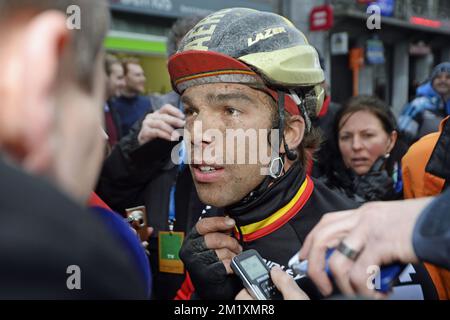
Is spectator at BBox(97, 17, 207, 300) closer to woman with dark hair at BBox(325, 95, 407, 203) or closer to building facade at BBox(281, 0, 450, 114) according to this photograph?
woman with dark hair at BBox(325, 95, 407, 203)

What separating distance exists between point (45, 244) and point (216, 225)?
1133mm

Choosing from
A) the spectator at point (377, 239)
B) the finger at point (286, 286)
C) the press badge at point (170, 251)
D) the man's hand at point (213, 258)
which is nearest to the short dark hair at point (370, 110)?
the press badge at point (170, 251)

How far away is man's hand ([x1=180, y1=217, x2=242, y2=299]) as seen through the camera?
5.43 feet

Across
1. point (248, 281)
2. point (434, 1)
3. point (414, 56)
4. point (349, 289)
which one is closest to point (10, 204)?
point (349, 289)

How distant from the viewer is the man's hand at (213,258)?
1654 millimetres

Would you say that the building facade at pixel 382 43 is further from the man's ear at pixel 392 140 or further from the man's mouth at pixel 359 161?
the man's mouth at pixel 359 161

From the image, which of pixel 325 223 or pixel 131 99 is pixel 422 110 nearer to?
pixel 131 99

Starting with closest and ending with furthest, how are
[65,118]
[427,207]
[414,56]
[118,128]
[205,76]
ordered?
[65,118]
[427,207]
[205,76]
[118,128]
[414,56]

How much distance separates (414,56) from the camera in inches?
930

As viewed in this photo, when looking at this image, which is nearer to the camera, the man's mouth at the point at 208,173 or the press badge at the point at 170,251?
the man's mouth at the point at 208,173

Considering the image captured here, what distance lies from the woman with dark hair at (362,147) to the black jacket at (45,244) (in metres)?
2.63

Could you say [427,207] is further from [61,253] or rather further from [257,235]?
[257,235]

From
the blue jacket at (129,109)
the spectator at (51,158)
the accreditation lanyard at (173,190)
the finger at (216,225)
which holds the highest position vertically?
the spectator at (51,158)

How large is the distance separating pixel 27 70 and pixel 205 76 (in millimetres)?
1050
